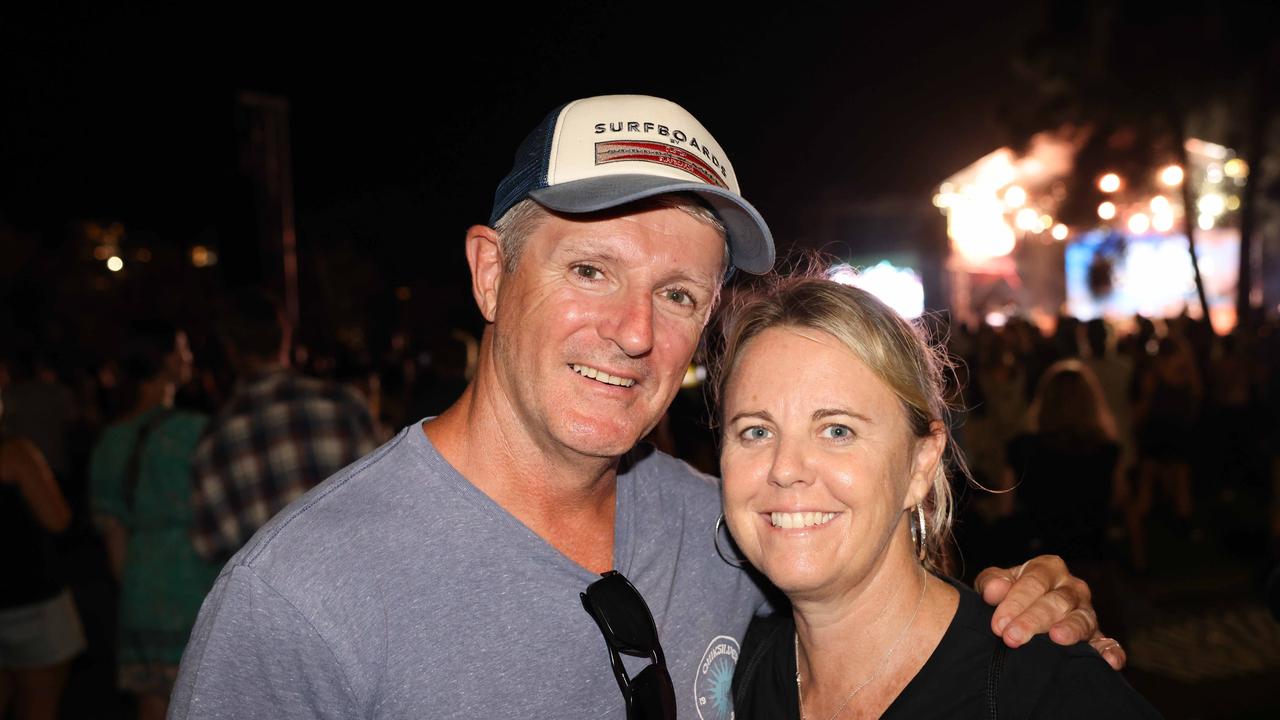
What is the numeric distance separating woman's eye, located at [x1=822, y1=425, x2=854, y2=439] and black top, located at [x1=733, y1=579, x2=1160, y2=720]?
45 centimetres

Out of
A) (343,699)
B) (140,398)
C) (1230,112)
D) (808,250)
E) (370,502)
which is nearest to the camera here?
(343,699)

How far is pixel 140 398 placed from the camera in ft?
15.5

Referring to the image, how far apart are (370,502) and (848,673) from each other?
108 cm

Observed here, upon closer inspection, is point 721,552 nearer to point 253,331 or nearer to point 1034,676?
point 1034,676

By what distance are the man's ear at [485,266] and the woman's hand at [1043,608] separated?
1.25 metres

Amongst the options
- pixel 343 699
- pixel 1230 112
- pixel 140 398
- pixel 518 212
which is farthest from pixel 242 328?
pixel 1230 112

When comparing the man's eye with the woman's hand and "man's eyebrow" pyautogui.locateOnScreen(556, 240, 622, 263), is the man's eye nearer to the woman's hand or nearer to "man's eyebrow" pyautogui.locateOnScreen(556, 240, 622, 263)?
"man's eyebrow" pyautogui.locateOnScreen(556, 240, 622, 263)

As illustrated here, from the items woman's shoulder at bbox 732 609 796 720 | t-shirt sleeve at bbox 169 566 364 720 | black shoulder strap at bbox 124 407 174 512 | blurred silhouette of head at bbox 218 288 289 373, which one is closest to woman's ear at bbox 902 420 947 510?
woman's shoulder at bbox 732 609 796 720

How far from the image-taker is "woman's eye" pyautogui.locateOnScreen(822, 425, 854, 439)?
1742mm

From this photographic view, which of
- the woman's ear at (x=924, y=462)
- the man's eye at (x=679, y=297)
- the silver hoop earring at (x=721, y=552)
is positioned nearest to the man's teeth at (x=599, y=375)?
the man's eye at (x=679, y=297)

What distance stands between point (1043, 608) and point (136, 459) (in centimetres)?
421

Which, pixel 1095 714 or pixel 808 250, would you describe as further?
pixel 808 250

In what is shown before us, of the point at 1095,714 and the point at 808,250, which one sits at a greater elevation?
the point at 808,250

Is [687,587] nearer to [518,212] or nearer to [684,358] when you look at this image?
[684,358]
